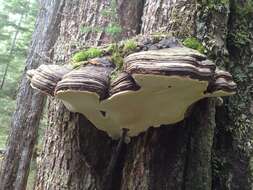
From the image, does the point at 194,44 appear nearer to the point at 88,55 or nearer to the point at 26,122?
the point at 88,55

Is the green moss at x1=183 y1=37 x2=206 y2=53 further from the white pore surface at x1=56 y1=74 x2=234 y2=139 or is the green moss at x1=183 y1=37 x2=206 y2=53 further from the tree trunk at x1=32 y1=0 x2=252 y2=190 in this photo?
the white pore surface at x1=56 y1=74 x2=234 y2=139

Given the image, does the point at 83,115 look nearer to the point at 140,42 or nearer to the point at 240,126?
the point at 140,42

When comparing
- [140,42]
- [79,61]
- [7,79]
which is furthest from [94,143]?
[7,79]

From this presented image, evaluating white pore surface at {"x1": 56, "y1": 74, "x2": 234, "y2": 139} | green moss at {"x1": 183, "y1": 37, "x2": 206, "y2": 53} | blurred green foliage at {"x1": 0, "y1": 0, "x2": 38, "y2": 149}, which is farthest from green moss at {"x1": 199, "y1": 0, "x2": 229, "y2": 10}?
blurred green foliage at {"x1": 0, "y1": 0, "x2": 38, "y2": 149}

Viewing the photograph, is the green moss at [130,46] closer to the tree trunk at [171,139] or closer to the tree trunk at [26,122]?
the tree trunk at [171,139]

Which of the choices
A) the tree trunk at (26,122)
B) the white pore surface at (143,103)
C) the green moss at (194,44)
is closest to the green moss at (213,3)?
the green moss at (194,44)

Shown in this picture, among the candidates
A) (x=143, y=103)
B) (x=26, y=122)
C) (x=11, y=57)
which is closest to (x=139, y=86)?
(x=143, y=103)
